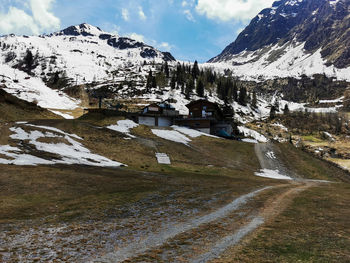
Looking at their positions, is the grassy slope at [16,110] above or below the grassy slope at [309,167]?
above

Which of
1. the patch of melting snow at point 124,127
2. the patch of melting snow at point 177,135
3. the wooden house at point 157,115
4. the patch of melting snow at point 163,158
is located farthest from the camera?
the wooden house at point 157,115

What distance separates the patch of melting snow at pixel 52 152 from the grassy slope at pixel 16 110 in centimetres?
2661

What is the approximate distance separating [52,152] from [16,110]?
44.4 metres

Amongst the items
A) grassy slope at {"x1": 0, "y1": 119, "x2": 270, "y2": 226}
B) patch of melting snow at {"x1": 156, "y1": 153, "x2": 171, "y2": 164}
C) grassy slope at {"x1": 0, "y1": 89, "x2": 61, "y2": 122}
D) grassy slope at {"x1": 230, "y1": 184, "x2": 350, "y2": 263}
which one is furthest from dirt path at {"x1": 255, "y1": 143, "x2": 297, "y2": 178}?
grassy slope at {"x1": 0, "y1": 89, "x2": 61, "y2": 122}

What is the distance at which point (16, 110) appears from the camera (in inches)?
2591

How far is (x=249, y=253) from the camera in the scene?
23.8 ft

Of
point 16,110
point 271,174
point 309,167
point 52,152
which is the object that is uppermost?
point 16,110

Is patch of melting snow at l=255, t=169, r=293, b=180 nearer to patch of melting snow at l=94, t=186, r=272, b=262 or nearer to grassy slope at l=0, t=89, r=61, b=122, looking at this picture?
patch of melting snow at l=94, t=186, r=272, b=262

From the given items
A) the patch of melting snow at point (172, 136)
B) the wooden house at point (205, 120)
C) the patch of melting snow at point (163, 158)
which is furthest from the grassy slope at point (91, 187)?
the wooden house at point (205, 120)

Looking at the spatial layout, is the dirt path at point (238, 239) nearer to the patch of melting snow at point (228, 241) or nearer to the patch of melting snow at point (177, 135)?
the patch of melting snow at point (228, 241)

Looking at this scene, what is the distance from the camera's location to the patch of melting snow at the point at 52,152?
2556cm

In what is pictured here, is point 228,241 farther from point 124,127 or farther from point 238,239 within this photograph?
point 124,127

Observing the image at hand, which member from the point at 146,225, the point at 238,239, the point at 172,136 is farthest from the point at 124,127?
the point at 238,239

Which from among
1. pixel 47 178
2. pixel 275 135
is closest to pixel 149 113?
pixel 47 178
